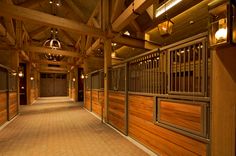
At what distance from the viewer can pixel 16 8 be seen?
4152 millimetres

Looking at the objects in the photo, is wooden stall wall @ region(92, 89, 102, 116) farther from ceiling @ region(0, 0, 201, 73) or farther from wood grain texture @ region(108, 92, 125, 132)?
ceiling @ region(0, 0, 201, 73)

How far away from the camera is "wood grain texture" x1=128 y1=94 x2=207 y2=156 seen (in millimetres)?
2174

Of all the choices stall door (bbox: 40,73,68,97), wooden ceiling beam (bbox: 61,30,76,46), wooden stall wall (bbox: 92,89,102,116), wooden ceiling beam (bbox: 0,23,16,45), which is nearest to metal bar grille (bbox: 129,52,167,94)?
wooden stall wall (bbox: 92,89,102,116)

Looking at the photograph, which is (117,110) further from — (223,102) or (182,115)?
(223,102)

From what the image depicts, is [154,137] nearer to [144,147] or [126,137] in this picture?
[144,147]

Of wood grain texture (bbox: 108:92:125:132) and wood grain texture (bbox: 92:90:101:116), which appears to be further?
wood grain texture (bbox: 92:90:101:116)

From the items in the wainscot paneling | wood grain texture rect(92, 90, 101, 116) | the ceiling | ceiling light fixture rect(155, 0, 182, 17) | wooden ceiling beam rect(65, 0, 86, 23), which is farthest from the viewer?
wooden ceiling beam rect(65, 0, 86, 23)

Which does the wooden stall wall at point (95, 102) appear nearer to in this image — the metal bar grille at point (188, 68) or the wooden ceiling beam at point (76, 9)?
the wooden ceiling beam at point (76, 9)

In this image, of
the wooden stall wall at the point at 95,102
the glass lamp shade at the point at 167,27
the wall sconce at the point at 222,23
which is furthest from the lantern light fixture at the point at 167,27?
the wooden stall wall at the point at 95,102

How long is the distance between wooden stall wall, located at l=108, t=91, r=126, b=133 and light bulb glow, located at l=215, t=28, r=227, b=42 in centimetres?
271

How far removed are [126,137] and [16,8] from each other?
4207mm

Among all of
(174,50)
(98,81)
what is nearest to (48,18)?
(98,81)

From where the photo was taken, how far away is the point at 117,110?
14.9ft

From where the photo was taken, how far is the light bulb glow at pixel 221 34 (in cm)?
166
